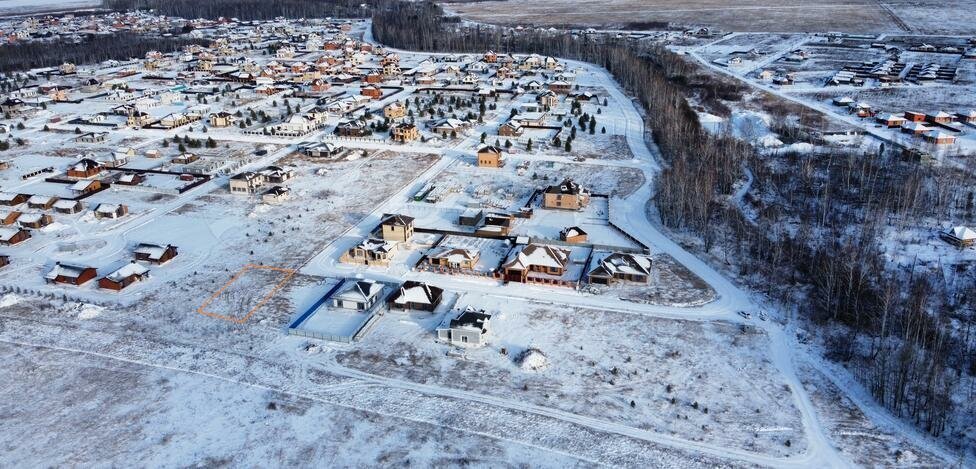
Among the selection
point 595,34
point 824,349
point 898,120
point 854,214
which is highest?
point 595,34

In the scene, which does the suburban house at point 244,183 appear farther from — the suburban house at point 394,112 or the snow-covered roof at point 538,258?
the suburban house at point 394,112

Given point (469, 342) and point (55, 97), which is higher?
point (55, 97)

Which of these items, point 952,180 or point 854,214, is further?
point 952,180

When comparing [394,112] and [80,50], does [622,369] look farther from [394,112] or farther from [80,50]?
[80,50]

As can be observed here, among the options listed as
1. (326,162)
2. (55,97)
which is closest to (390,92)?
(326,162)

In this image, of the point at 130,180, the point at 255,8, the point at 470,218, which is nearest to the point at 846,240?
the point at 470,218

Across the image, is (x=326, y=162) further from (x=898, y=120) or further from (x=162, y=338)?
(x=898, y=120)

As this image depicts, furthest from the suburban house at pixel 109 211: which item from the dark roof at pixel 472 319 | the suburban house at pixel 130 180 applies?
the dark roof at pixel 472 319

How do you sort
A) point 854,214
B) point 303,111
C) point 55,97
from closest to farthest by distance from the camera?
point 854,214
point 303,111
point 55,97
